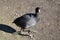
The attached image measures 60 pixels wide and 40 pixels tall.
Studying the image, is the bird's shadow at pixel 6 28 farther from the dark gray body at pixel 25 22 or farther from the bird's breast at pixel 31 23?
the bird's breast at pixel 31 23

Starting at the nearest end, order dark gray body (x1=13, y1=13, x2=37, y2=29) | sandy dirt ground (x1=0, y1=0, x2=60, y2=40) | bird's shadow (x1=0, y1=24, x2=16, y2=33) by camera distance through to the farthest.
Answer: dark gray body (x1=13, y1=13, x2=37, y2=29) < sandy dirt ground (x1=0, y1=0, x2=60, y2=40) < bird's shadow (x1=0, y1=24, x2=16, y2=33)

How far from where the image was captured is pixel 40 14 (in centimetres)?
1012

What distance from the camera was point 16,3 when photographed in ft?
36.5

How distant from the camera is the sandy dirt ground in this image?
8766 mm

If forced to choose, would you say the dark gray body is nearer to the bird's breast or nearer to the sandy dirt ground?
the bird's breast

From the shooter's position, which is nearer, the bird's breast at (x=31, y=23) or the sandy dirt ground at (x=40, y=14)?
the bird's breast at (x=31, y=23)

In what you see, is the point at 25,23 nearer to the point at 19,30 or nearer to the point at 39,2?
the point at 19,30

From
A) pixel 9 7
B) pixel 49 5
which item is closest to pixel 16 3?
pixel 9 7

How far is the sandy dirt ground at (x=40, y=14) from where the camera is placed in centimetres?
877

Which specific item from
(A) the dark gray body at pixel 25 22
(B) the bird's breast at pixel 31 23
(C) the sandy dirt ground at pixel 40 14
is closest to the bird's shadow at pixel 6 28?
(C) the sandy dirt ground at pixel 40 14

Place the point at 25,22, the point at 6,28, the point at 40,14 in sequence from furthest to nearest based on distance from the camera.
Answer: the point at 40,14 < the point at 6,28 < the point at 25,22

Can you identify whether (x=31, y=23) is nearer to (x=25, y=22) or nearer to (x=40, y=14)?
(x=25, y=22)

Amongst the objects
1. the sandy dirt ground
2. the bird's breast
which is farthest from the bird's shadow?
the bird's breast

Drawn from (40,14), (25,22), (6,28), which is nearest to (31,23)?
(25,22)
